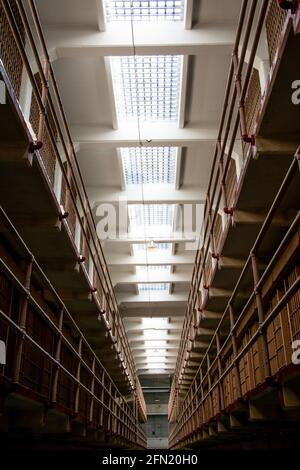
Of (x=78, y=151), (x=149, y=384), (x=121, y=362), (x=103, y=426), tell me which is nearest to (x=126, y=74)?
(x=78, y=151)

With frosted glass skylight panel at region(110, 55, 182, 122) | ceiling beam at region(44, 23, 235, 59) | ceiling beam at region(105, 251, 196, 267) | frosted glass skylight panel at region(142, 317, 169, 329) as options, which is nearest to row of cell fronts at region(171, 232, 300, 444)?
ceiling beam at region(44, 23, 235, 59)

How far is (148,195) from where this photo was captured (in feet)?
37.8

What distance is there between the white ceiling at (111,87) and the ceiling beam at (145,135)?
2 centimetres

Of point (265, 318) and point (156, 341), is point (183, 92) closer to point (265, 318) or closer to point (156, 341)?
point (265, 318)

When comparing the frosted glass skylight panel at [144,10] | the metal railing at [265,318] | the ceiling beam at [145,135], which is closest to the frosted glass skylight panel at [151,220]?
the ceiling beam at [145,135]

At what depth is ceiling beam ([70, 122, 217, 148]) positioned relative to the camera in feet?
30.6

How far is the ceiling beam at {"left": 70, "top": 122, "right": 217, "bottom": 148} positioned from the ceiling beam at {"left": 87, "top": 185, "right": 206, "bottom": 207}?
7.11 ft

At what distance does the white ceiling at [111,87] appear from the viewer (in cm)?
733

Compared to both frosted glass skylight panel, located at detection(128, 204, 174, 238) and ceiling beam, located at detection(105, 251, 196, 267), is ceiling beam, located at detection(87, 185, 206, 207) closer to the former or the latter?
frosted glass skylight panel, located at detection(128, 204, 174, 238)

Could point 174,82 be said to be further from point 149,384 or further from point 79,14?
point 149,384

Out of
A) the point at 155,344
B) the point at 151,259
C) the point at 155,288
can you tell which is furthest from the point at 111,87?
the point at 155,344

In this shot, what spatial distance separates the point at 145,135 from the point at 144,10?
95.2 inches

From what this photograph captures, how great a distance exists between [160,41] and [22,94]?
236cm

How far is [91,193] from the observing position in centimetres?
1162
